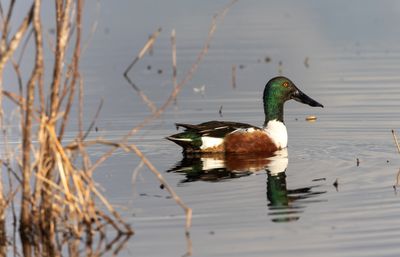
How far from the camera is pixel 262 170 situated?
406 inches

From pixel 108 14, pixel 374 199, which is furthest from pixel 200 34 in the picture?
pixel 374 199

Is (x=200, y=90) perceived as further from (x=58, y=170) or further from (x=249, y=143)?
(x=58, y=170)

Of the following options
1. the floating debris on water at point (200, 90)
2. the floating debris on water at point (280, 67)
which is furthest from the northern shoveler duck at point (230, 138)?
the floating debris on water at point (280, 67)

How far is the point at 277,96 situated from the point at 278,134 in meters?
0.80

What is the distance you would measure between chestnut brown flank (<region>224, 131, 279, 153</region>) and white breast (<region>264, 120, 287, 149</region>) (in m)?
0.05

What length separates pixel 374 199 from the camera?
27.6ft

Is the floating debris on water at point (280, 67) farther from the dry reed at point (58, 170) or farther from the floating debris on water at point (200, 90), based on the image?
the dry reed at point (58, 170)

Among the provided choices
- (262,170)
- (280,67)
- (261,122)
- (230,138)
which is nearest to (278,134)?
(230,138)

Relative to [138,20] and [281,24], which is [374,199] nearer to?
[281,24]

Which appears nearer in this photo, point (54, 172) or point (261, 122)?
point (54, 172)

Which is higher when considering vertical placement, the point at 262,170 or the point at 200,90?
the point at 200,90

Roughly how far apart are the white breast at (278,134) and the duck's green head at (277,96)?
249mm

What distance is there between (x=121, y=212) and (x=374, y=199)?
81.0 inches

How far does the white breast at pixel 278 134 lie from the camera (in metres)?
11.6
